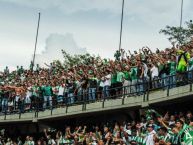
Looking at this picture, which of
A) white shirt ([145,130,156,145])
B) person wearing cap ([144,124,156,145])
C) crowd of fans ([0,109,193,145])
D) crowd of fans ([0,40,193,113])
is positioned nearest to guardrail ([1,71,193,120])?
crowd of fans ([0,40,193,113])

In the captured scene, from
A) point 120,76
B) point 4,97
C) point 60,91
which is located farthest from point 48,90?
point 120,76

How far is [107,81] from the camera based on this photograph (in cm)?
2667

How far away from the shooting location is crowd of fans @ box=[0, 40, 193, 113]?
22938 mm

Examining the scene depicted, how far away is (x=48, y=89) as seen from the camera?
30969 mm

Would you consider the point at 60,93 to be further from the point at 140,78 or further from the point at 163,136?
the point at 163,136

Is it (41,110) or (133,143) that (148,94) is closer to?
(133,143)

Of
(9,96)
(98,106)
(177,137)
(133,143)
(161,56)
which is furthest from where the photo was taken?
(9,96)

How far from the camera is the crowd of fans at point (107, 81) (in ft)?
75.3

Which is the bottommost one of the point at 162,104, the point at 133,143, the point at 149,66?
the point at 133,143

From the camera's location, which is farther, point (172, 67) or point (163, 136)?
point (172, 67)

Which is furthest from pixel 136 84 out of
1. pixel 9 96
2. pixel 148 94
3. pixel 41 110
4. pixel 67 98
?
pixel 9 96

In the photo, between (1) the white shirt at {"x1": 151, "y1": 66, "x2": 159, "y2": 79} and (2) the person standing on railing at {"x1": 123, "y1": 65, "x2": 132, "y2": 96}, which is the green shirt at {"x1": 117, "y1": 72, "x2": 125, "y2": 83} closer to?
(2) the person standing on railing at {"x1": 123, "y1": 65, "x2": 132, "y2": 96}

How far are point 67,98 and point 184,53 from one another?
9477 millimetres

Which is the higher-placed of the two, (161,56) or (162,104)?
(161,56)
